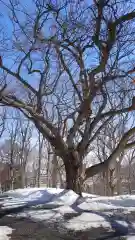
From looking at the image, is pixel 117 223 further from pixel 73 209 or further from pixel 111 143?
pixel 111 143

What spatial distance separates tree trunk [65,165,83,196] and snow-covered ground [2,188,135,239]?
64 centimetres

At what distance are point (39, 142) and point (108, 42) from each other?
18.8 metres

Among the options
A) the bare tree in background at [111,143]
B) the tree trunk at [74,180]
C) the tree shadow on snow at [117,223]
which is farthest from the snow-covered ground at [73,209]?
the bare tree in background at [111,143]

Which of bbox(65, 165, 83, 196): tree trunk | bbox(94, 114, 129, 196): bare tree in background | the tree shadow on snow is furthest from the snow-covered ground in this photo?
bbox(94, 114, 129, 196): bare tree in background

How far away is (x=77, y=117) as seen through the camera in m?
11.1

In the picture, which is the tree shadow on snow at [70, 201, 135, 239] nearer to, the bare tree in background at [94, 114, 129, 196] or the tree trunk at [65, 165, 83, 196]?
the tree trunk at [65, 165, 83, 196]

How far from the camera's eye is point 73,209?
312 inches

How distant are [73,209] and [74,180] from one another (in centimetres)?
276

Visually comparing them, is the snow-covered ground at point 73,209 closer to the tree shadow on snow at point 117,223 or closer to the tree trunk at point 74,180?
the tree shadow on snow at point 117,223

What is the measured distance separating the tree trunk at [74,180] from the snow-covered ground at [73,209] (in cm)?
64

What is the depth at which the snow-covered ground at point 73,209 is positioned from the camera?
6250 mm

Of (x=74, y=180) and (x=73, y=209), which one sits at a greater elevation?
(x=74, y=180)

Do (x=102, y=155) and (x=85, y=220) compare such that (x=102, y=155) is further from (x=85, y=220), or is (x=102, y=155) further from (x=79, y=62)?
(x=85, y=220)

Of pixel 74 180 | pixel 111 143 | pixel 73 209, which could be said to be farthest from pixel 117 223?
pixel 111 143
